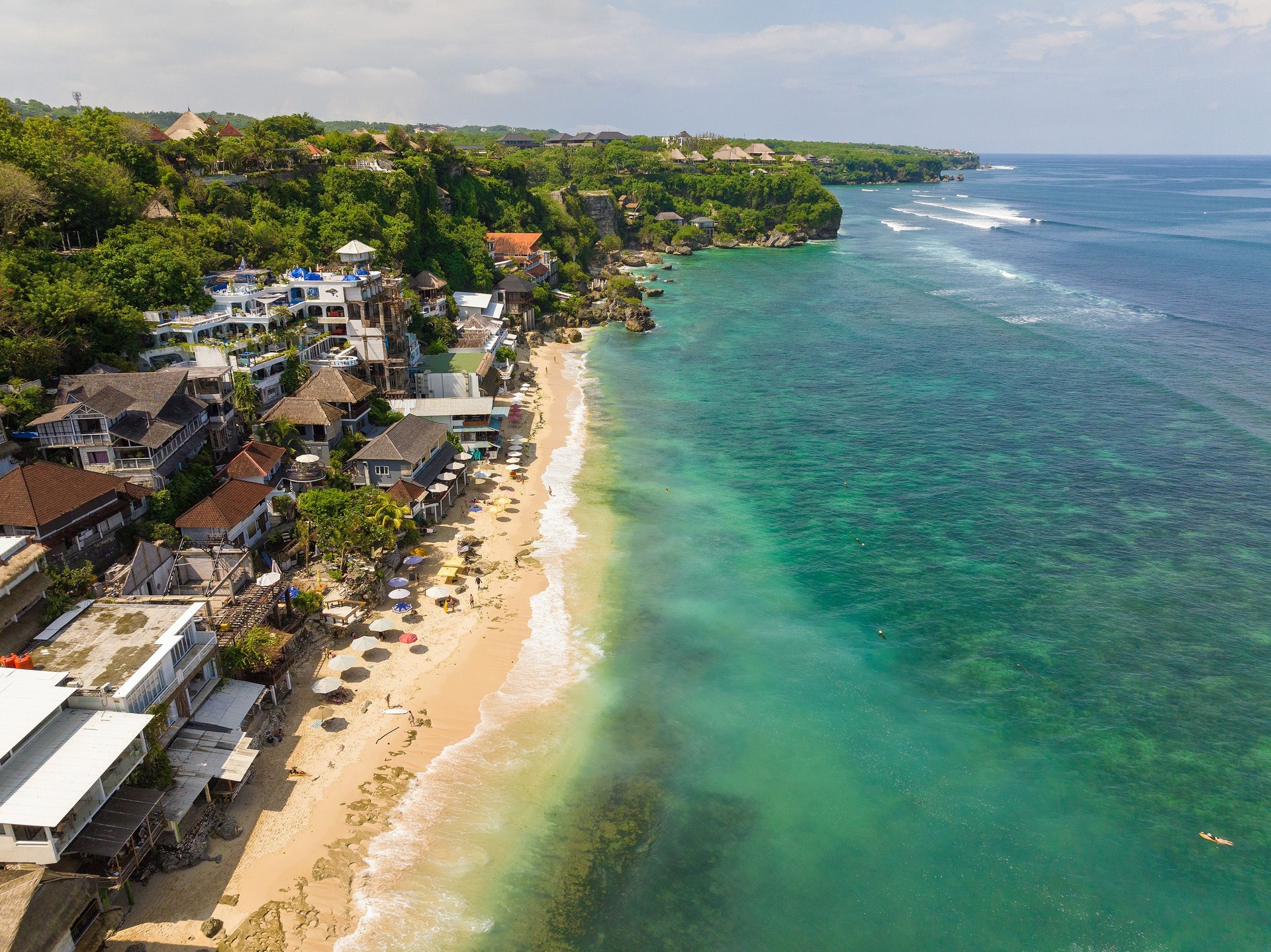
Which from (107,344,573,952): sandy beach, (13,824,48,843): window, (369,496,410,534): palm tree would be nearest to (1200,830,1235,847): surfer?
(107,344,573,952): sandy beach

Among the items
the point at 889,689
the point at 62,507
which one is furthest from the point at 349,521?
the point at 889,689

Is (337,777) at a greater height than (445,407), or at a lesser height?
lesser

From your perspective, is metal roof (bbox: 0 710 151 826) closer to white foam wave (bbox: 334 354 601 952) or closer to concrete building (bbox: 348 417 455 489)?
white foam wave (bbox: 334 354 601 952)

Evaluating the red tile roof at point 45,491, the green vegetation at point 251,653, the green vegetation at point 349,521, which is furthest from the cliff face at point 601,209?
the green vegetation at point 251,653

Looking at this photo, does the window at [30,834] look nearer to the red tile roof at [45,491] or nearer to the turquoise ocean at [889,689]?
the turquoise ocean at [889,689]

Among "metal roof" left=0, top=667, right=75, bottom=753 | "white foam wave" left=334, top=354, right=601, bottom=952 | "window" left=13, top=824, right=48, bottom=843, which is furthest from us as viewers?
"white foam wave" left=334, top=354, right=601, bottom=952

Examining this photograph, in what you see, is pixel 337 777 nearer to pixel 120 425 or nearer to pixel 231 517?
pixel 231 517
